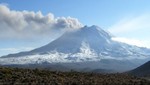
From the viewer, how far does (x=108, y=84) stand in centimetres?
3478

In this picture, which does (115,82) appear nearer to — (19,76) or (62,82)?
(62,82)

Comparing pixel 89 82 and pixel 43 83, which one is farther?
pixel 89 82

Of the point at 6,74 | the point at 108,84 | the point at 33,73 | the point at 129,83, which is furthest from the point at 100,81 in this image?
the point at 6,74

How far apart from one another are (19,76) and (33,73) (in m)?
3.16

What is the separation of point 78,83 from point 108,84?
3.57 metres

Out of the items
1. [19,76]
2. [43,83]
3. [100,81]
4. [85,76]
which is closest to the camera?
[43,83]

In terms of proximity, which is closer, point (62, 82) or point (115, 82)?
point (62, 82)

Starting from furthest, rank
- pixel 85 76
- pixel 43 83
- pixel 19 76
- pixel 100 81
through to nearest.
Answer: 1. pixel 85 76
2. pixel 100 81
3. pixel 19 76
4. pixel 43 83

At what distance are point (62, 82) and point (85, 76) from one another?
6554 mm

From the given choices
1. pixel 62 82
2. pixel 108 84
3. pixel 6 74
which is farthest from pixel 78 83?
pixel 6 74

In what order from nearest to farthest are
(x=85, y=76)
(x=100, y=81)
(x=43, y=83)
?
(x=43, y=83)
(x=100, y=81)
(x=85, y=76)

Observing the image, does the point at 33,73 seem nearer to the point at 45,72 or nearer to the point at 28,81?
the point at 45,72

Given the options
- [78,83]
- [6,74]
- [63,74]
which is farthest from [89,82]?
[6,74]

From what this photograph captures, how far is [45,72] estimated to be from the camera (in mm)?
36844
